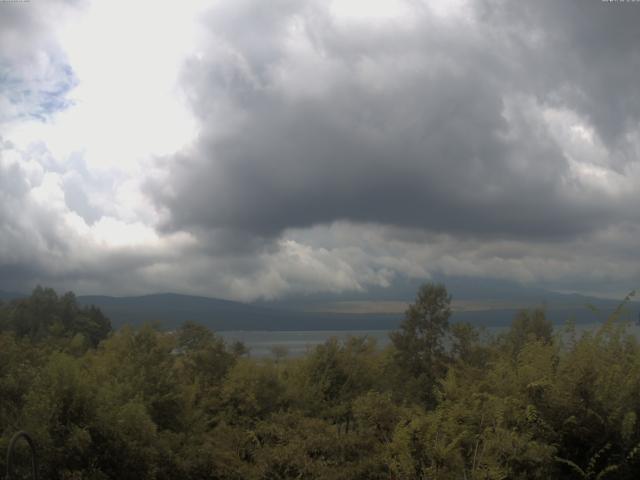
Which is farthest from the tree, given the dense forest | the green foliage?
the green foliage

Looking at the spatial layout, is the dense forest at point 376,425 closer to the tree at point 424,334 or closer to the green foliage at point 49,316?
the tree at point 424,334

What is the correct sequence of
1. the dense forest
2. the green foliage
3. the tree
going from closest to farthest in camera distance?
the dense forest < the tree < the green foliage

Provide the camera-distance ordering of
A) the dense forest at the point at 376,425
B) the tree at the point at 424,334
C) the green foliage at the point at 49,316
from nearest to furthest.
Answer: the dense forest at the point at 376,425
the tree at the point at 424,334
the green foliage at the point at 49,316

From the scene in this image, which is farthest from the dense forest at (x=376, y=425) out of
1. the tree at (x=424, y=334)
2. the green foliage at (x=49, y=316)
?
the green foliage at (x=49, y=316)

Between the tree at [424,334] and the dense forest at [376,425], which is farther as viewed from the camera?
the tree at [424,334]

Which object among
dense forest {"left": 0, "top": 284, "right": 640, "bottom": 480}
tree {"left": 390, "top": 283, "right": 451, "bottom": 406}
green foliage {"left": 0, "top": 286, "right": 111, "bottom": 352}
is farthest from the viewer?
green foliage {"left": 0, "top": 286, "right": 111, "bottom": 352}

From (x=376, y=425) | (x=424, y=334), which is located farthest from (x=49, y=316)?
(x=376, y=425)

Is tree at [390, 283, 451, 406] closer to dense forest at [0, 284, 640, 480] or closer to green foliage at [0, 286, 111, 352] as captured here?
dense forest at [0, 284, 640, 480]

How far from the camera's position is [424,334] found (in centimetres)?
4450

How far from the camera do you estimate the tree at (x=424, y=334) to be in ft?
140

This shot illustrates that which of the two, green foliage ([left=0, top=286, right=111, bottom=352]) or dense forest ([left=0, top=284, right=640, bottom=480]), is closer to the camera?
dense forest ([left=0, top=284, right=640, bottom=480])

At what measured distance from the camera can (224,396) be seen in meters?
23.6

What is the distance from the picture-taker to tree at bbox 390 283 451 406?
4275 centimetres

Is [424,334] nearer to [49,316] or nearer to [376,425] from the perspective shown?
[376,425]
